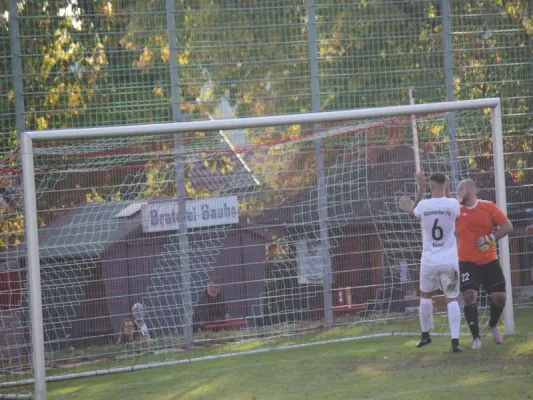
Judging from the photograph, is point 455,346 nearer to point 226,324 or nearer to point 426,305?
point 426,305

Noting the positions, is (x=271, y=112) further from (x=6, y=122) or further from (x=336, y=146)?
(x=6, y=122)

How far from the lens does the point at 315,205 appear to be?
40.4 feet

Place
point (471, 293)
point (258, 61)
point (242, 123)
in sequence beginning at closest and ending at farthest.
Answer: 1. point (471, 293)
2. point (242, 123)
3. point (258, 61)

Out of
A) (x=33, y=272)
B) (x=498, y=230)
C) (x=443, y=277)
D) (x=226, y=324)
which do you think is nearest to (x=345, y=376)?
(x=443, y=277)

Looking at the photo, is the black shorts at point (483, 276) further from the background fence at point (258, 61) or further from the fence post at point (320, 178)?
the background fence at point (258, 61)

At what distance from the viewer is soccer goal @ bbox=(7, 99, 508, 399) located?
10.8 metres

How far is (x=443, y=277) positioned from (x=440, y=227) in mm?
555

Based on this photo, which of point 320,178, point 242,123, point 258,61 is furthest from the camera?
point 258,61

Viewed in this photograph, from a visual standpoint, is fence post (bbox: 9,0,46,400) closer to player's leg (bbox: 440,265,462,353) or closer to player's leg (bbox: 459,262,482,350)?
player's leg (bbox: 440,265,462,353)

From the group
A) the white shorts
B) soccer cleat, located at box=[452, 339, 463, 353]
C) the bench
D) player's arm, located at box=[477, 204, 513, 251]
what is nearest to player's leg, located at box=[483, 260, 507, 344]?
player's arm, located at box=[477, 204, 513, 251]

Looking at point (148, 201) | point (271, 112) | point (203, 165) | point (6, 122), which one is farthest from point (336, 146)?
point (6, 122)

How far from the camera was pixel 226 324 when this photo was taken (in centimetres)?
1162

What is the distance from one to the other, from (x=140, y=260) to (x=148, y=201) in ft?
2.54

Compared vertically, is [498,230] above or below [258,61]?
below
